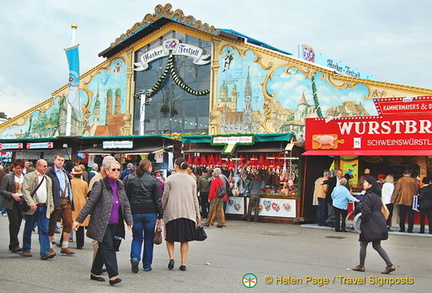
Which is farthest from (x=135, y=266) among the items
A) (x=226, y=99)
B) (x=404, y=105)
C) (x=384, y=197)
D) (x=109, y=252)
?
(x=226, y=99)

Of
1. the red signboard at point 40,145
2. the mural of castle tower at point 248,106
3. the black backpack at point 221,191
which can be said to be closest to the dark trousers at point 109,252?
the black backpack at point 221,191

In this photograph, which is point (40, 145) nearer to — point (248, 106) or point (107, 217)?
point (248, 106)

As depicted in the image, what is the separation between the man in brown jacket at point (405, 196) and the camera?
1631 cm

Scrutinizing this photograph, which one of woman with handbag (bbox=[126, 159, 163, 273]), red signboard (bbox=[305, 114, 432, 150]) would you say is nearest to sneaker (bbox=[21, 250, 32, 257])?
woman with handbag (bbox=[126, 159, 163, 273])

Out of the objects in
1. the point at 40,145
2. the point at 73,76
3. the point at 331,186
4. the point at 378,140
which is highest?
the point at 73,76

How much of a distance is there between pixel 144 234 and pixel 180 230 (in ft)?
1.95

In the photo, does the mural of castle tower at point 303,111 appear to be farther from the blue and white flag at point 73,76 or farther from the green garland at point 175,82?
the blue and white flag at point 73,76

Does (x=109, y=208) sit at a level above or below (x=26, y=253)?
above

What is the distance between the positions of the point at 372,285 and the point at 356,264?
2045mm

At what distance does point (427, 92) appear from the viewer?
67.1ft

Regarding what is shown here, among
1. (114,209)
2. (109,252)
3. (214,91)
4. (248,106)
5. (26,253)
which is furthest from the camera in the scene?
(214,91)

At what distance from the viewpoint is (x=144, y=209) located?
895cm

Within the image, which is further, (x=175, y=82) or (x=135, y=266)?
(x=175, y=82)

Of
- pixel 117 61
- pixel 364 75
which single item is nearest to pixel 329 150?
pixel 117 61
